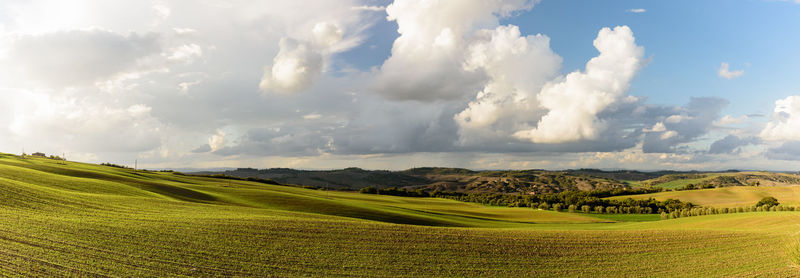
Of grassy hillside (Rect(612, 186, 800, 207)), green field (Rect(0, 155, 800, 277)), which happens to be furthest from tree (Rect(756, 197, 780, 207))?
green field (Rect(0, 155, 800, 277))

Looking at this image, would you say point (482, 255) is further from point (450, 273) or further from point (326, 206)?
point (326, 206)

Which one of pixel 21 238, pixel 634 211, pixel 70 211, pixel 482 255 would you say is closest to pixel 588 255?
pixel 482 255

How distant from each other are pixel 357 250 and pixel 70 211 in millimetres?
18868

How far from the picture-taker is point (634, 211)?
90500 mm

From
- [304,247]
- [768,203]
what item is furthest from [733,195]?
[304,247]

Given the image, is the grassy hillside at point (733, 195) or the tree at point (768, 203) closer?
the tree at point (768, 203)

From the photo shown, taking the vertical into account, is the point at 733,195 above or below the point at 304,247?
below

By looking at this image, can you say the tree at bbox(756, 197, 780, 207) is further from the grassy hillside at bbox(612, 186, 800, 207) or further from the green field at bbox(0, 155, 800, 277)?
the green field at bbox(0, 155, 800, 277)

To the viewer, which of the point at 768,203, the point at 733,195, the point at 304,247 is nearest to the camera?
the point at 304,247

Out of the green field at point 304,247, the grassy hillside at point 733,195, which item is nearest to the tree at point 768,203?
the grassy hillside at point 733,195

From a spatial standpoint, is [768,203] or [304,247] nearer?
[304,247]

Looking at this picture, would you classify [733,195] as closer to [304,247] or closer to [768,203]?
[768,203]

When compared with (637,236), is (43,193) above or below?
above

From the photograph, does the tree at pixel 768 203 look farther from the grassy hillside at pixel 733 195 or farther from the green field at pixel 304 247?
the green field at pixel 304 247
